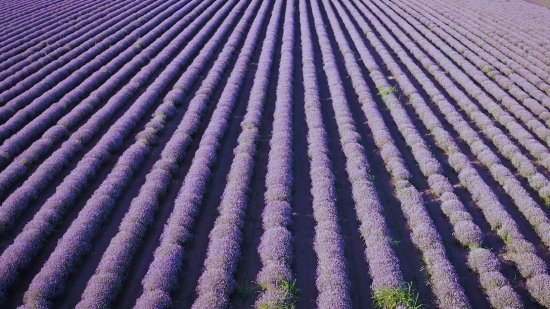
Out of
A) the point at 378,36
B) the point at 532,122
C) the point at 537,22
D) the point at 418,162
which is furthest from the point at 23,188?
the point at 537,22

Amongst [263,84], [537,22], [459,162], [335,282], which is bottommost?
[335,282]

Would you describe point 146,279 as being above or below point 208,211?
below

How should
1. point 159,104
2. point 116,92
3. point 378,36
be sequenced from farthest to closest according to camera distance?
1. point 378,36
2. point 116,92
3. point 159,104

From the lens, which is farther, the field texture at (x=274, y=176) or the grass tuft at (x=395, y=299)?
the field texture at (x=274, y=176)

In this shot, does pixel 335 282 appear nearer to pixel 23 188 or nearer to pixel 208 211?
pixel 208 211

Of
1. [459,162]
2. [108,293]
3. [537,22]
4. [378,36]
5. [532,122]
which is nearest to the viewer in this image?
[108,293]

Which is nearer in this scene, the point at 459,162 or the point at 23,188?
the point at 23,188

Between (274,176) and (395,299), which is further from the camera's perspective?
(274,176)

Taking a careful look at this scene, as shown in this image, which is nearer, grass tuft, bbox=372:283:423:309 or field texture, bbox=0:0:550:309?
grass tuft, bbox=372:283:423:309
